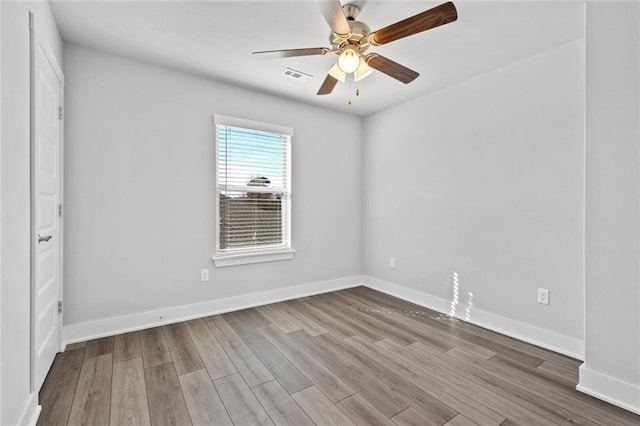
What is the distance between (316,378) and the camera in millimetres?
2043

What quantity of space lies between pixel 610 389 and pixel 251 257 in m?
3.13

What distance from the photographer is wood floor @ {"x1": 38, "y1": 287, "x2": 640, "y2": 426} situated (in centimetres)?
168

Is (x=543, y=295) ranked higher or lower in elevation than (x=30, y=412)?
higher

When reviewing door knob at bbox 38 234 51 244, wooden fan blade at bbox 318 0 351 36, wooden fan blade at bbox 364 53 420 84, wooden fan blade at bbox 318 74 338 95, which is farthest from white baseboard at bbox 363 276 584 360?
door knob at bbox 38 234 51 244

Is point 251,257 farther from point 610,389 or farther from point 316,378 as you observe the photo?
point 610,389

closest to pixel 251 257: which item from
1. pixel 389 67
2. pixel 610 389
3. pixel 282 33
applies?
pixel 282 33

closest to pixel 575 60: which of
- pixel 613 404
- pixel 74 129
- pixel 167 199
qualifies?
pixel 613 404

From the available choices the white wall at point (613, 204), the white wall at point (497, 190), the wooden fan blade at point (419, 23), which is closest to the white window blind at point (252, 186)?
the white wall at point (497, 190)

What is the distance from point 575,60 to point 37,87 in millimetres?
3770

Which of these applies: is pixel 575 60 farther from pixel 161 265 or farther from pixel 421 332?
pixel 161 265

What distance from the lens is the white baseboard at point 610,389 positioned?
5.69 ft

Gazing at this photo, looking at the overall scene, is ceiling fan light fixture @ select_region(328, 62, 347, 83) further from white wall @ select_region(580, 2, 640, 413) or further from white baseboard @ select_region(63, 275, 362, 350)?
white baseboard @ select_region(63, 275, 362, 350)

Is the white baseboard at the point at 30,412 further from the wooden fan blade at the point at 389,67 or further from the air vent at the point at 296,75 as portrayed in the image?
the air vent at the point at 296,75

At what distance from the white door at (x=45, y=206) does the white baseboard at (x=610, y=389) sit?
10.9 ft
